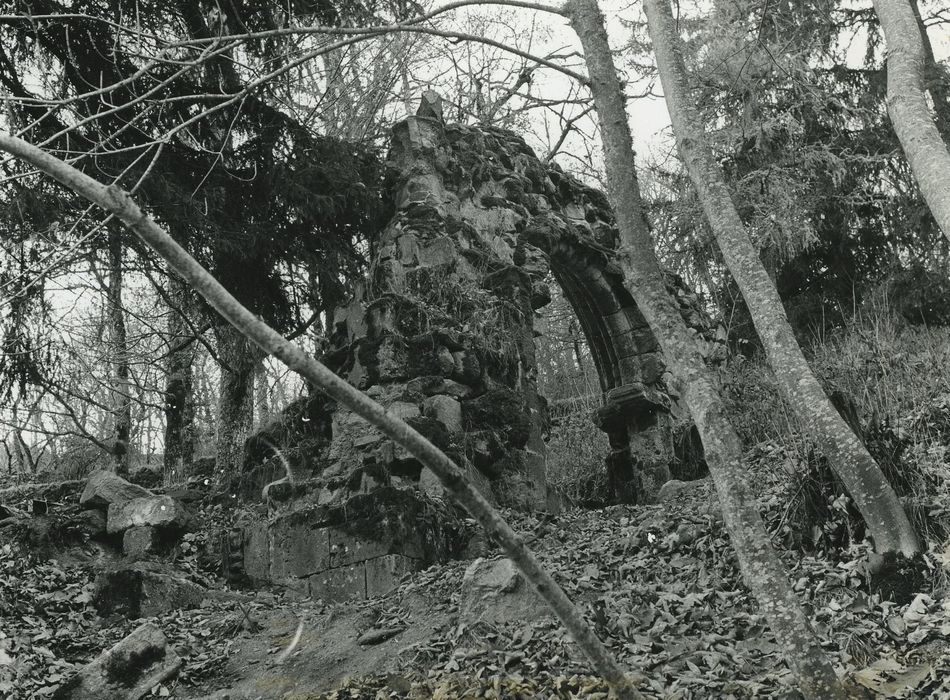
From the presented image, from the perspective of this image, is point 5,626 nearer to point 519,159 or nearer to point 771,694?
point 771,694

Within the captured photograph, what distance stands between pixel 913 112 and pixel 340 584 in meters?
5.16

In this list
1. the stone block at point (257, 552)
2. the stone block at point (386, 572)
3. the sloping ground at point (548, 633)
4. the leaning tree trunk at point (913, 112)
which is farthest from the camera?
the stone block at point (257, 552)

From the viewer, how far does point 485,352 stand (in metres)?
8.35

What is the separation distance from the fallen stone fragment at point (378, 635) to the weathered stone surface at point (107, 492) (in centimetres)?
348

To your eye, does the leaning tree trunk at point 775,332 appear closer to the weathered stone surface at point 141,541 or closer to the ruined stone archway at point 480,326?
the ruined stone archway at point 480,326

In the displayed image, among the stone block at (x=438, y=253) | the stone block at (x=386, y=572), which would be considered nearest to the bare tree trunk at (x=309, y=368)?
the stone block at (x=386, y=572)

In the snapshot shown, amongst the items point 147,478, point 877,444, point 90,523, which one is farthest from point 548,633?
point 147,478

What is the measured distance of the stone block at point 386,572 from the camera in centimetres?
628

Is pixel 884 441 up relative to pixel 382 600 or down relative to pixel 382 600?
up

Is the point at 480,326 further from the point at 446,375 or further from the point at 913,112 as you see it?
the point at 913,112

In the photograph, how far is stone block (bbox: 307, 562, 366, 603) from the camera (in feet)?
21.0

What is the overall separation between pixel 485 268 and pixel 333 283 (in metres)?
1.90

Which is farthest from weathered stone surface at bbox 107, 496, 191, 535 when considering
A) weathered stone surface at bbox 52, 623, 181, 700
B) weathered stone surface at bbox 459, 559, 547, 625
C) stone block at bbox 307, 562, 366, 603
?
weathered stone surface at bbox 459, 559, 547, 625

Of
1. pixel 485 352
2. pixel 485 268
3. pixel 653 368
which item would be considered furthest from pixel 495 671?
pixel 653 368
